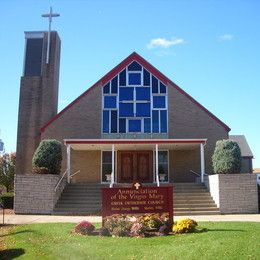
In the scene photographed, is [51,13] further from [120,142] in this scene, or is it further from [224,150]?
[224,150]

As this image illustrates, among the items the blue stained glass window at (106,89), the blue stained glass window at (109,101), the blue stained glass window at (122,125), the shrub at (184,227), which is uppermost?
the blue stained glass window at (106,89)

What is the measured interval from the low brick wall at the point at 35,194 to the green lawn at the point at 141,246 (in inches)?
295

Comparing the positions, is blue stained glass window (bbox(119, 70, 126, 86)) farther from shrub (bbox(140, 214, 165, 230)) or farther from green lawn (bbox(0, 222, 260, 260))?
green lawn (bbox(0, 222, 260, 260))

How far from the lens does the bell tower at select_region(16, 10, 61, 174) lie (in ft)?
96.2

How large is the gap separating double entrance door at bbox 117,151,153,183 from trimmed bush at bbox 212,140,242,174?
6279mm

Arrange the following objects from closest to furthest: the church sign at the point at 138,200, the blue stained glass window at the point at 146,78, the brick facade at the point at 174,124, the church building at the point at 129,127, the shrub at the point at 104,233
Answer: the shrub at the point at 104,233 → the church sign at the point at 138,200 → the church building at the point at 129,127 → the brick facade at the point at 174,124 → the blue stained glass window at the point at 146,78

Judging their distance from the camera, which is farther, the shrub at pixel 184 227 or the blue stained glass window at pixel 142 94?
the blue stained glass window at pixel 142 94

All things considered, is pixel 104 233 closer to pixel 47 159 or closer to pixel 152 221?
pixel 152 221

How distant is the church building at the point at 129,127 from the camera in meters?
27.9

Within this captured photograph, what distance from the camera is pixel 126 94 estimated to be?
2892 cm

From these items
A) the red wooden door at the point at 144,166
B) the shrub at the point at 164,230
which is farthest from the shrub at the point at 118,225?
the red wooden door at the point at 144,166

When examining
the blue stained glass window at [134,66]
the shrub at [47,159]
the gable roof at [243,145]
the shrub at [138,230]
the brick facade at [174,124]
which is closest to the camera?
the shrub at [138,230]

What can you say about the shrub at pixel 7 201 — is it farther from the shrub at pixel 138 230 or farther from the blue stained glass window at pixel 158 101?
the shrub at pixel 138 230

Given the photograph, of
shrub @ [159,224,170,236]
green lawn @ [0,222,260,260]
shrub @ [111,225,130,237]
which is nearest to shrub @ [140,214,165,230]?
shrub @ [159,224,170,236]
